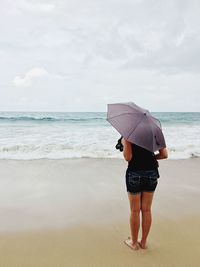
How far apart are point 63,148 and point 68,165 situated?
8.59ft

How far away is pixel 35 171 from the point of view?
22.5ft

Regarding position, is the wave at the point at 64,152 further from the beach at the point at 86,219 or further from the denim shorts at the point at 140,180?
the denim shorts at the point at 140,180

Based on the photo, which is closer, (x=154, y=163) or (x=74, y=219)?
(x=154, y=163)

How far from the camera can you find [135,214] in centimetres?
323

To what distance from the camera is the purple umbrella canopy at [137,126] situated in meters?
2.99

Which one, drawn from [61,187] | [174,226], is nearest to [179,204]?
[174,226]

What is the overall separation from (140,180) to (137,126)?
0.57 meters

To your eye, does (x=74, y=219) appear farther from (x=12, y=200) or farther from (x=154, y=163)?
(x=154, y=163)

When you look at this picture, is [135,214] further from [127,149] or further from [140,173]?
[127,149]

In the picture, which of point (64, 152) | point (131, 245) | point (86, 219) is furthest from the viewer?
point (64, 152)

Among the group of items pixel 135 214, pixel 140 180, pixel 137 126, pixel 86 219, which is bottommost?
pixel 86 219

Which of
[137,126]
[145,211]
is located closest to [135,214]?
[145,211]

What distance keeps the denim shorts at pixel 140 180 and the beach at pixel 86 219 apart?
739 mm

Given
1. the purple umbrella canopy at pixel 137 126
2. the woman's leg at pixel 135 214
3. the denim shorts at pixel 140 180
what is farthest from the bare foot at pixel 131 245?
the purple umbrella canopy at pixel 137 126
